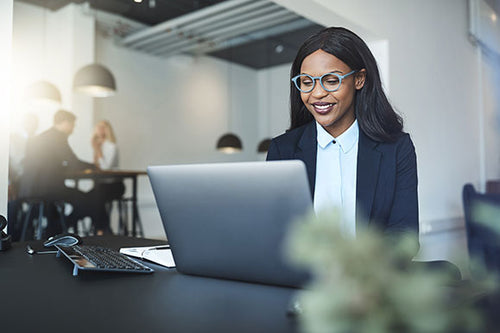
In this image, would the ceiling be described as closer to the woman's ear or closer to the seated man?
the seated man

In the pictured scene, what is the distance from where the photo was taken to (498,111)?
610 centimetres

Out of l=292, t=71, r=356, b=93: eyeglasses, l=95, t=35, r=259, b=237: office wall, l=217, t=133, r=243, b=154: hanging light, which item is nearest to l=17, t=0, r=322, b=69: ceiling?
l=95, t=35, r=259, b=237: office wall

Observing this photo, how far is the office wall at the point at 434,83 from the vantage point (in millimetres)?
3639

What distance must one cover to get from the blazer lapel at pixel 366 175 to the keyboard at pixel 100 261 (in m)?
0.76

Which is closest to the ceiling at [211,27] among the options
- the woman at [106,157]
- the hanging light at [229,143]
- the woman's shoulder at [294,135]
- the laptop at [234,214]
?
the woman at [106,157]

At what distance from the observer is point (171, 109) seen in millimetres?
8047

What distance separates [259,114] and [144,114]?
9.13ft

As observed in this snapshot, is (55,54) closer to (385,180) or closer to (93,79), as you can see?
(93,79)

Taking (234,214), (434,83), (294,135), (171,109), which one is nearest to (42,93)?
(171,109)

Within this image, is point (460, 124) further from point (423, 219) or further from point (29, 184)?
point (29, 184)

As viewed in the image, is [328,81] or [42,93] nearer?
[328,81]

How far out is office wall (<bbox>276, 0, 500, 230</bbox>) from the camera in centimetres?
364

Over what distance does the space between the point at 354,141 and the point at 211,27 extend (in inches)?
226

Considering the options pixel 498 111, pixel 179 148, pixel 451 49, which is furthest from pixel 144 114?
pixel 498 111
